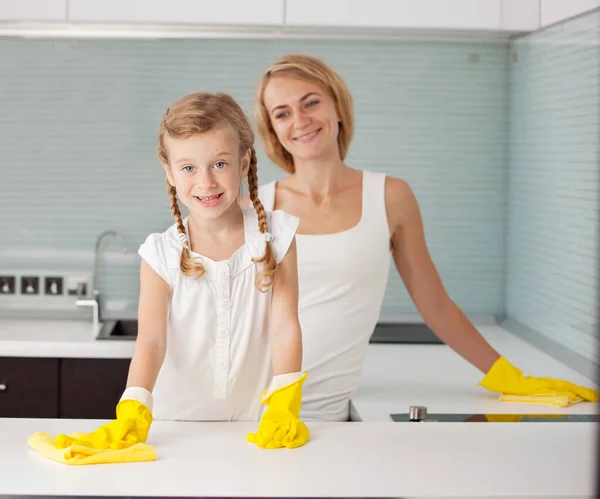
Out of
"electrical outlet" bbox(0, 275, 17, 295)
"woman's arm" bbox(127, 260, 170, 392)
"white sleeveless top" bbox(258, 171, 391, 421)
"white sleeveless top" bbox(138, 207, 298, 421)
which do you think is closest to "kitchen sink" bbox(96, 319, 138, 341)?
"electrical outlet" bbox(0, 275, 17, 295)

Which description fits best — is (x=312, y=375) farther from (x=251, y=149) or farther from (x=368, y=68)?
(x=368, y=68)

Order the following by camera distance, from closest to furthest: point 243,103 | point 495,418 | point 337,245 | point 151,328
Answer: point 151,328 → point 495,418 → point 337,245 → point 243,103

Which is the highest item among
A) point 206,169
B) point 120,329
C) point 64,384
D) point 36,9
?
point 36,9

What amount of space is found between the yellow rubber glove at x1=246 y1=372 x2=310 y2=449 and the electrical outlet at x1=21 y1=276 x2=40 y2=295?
3.63ft

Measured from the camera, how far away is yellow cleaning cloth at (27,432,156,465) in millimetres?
1188

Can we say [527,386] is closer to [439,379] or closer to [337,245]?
[439,379]

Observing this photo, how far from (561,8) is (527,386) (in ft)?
2.99

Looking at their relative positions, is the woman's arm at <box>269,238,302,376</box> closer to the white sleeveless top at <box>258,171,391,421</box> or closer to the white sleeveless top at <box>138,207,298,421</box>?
the white sleeveless top at <box>138,207,298,421</box>

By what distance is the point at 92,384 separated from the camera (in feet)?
7.37

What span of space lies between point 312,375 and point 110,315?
70cm

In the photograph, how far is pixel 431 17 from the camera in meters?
2.35

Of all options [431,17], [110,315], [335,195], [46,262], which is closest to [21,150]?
[46,262]

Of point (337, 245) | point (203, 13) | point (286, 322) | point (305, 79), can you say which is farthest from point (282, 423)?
point (203, 13)

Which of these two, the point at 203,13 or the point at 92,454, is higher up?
the point at 203,13
